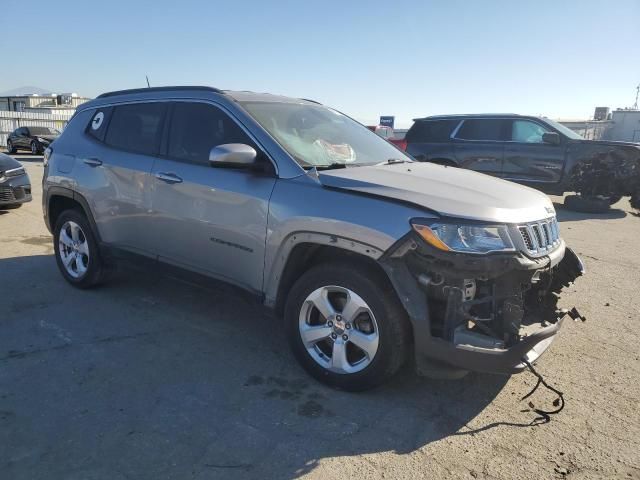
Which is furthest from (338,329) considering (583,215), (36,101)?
(36,101)

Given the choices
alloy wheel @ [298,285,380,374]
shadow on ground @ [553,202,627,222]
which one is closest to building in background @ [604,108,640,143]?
shadow on ground @ [553,202,627,222]

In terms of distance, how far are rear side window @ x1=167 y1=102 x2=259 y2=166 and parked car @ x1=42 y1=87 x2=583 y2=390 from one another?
12mm

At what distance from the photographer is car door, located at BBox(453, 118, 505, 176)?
1102cm

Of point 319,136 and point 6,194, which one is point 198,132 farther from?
point 6,194

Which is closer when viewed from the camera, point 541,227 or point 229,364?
point 541,227

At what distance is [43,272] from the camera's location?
5766 millimetres

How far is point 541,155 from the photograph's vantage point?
35.1 ft

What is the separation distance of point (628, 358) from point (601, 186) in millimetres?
7675

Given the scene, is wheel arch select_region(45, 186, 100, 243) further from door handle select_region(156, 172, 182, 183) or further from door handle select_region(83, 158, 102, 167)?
door handle select_region(156, 172, 182, 183)

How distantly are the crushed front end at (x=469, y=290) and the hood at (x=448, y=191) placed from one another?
0.10m

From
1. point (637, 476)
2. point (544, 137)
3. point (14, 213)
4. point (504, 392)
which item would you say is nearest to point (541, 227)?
point (504, 392)

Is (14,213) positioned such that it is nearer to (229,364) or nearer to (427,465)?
(229,364)

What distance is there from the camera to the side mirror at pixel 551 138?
34.3 ft

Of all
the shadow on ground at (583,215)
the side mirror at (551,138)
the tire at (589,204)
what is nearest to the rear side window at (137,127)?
the shadow on ground at (583,215)
